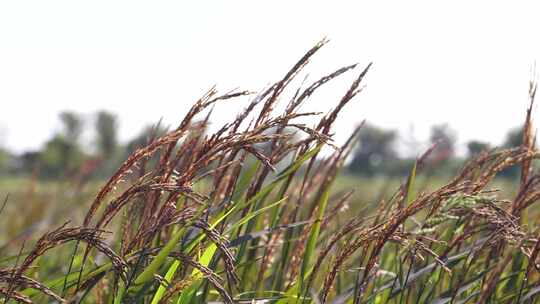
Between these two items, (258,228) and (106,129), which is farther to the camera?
(106,129)

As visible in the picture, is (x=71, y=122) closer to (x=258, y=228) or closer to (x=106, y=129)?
(x=106, y=129)

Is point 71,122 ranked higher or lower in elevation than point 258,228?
lower

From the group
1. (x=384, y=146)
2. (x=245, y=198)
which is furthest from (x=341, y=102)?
(x=384, y=146)

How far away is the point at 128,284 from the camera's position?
1725 millimetres

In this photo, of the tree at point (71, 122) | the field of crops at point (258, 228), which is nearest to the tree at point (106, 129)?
the tree at point (71, 122)

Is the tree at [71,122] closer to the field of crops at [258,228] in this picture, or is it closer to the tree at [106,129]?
the tree at [106,129]

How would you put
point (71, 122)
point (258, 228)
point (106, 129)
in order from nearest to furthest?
1. point (258, 228)
2. point (106, 129)
3. point (71, 122)

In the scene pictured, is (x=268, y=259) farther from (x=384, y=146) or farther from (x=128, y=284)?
(x=384, y=146)

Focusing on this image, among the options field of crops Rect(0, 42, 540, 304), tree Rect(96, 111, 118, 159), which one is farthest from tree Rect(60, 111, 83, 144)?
field of crops Rect(0, 42, 540, 304)

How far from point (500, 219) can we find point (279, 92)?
650 mm

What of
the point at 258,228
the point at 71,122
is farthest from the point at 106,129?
the point at 258,228

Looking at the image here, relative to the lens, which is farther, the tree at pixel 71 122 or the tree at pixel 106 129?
the tree at pixel 71 122

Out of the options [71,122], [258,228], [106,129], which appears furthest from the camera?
[71,122]

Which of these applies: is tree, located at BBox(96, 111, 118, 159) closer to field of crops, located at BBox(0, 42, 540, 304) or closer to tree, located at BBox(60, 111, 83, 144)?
tree, located at BBox(60, 111, 83, 144)
